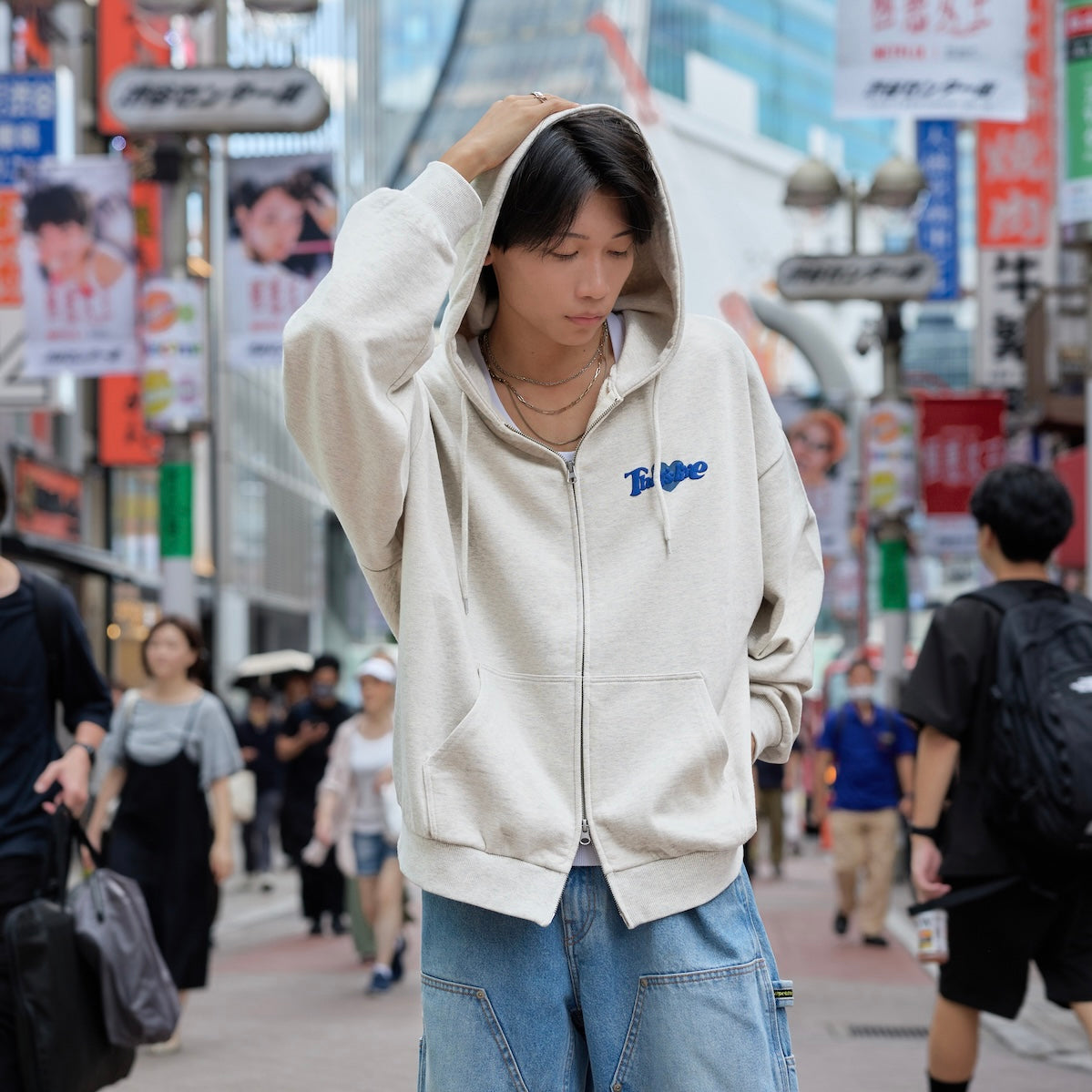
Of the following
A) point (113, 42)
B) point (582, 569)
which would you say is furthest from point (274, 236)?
point (113, 42)

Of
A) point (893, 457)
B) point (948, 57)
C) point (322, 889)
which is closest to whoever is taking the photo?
point (948, 57)

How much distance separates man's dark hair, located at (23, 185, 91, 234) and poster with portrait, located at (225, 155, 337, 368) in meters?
1.13

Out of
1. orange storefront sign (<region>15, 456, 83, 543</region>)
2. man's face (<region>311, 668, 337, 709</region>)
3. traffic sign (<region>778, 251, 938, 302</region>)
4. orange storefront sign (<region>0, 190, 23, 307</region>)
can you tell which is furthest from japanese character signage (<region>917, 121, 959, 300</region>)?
orange storefront sign (<region>15, 456, 83, 543</region>)

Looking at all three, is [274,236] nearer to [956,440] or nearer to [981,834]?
[956,440]

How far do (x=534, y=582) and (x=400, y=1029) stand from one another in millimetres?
6669

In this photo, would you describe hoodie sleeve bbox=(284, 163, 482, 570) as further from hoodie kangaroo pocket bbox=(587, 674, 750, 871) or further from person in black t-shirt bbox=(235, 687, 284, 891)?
person in black t-shirt bbox=(235, 687, 284, 891)

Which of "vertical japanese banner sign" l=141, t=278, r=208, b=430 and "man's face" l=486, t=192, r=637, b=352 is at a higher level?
"vertical japanese banner sign" l=141, t=278, r=208, b=430

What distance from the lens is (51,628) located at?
486cm

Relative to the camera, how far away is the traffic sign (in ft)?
54.1

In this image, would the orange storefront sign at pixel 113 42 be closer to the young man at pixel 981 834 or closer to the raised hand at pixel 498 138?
the young man at pixel 981 834

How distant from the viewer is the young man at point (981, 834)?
4.71 metres

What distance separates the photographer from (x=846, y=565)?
4681cm

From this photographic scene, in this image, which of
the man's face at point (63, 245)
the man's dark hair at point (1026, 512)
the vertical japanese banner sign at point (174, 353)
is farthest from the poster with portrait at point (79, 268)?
the man's dark hair at point (1026, 512)

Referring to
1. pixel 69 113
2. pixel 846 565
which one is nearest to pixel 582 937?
pixel 69 113
